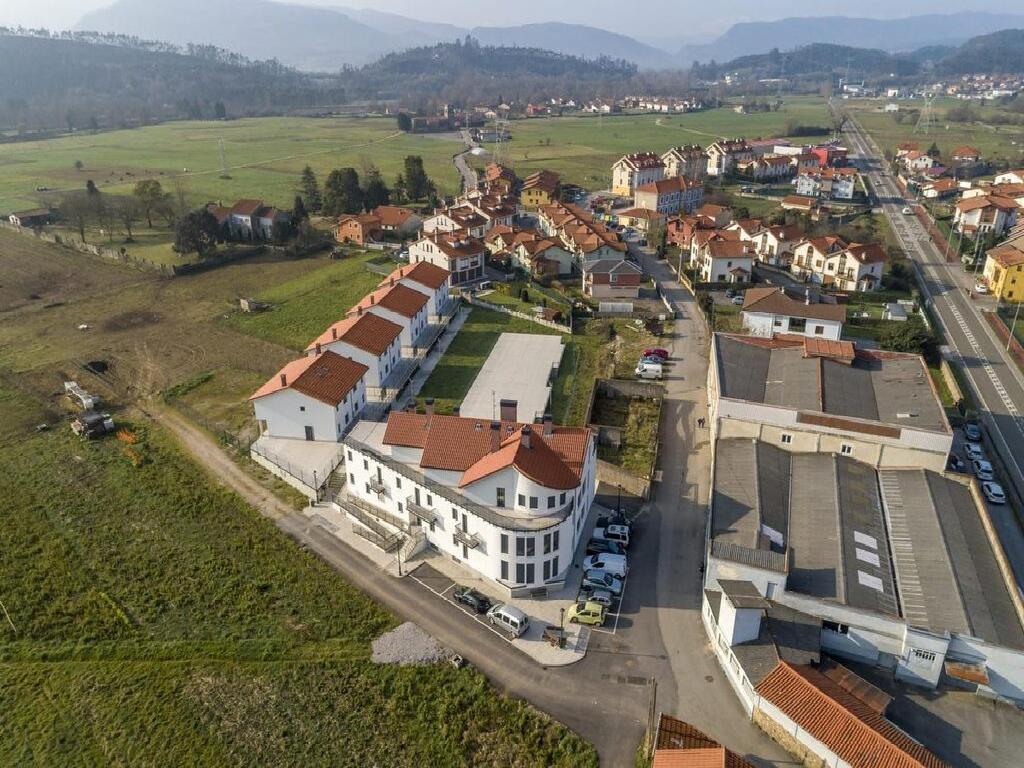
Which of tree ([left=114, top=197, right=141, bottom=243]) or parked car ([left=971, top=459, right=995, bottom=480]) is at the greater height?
tree ([left=114, top=197, right=141, bottom=243])

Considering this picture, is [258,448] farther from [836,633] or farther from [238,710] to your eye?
[836,633]

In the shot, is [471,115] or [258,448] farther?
[471,115]

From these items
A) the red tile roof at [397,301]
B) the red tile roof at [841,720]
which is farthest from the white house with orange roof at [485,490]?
the red tile roof at [397,301]

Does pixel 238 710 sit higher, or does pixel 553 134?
pixel 553 134

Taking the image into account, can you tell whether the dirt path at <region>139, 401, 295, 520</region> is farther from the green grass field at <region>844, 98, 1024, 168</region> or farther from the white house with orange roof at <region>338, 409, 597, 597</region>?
the green grass field at <region>844, 98, 1024, 168</region>

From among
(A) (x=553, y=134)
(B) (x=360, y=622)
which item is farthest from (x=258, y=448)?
(A) (x=553, y=134)

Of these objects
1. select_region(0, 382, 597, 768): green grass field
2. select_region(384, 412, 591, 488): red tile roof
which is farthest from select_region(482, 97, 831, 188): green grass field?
select_region(0, 382, 597, 768): green grass field

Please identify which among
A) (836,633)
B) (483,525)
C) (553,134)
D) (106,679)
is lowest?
(106,679)
